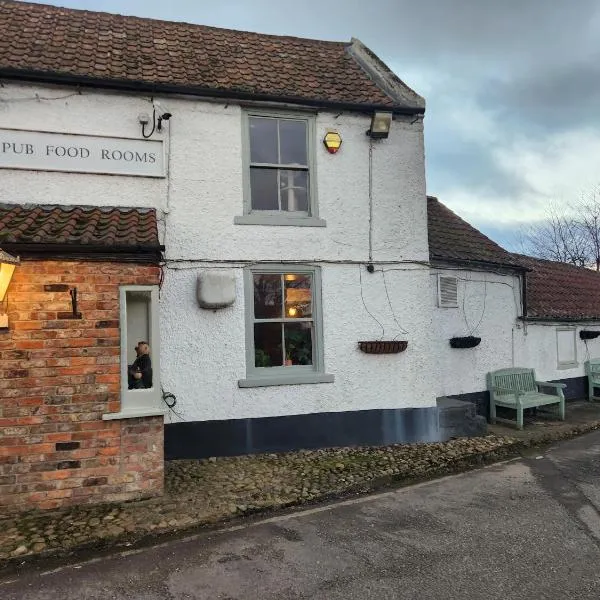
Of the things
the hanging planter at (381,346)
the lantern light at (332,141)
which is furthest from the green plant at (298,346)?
the lantern light at (332,141)

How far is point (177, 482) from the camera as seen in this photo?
Answer: 575cm

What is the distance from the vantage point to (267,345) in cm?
720

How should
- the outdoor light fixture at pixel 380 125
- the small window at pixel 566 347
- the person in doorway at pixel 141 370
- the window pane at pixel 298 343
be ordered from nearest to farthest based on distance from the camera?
the person in doorway at pixel 141 370, the window pane at pixel 298 343, the outdoor light fixture at pixel 380 125, the small window at pixel 566 347

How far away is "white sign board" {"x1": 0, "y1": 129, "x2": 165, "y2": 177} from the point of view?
6.39m

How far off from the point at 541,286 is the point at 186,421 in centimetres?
898

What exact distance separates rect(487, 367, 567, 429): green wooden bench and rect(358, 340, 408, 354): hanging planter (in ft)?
9.40

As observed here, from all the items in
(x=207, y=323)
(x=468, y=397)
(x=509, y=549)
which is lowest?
(x=509, y=549)

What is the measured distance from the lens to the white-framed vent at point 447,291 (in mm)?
8820

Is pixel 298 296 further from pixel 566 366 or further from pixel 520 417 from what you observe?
pixel 566 366

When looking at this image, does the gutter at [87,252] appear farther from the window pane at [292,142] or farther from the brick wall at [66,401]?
the window pane at [292,142]

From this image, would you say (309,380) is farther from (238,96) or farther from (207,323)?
(238,96)

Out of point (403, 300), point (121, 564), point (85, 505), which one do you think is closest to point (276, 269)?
point (403, 300)

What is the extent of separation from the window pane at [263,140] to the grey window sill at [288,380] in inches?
122

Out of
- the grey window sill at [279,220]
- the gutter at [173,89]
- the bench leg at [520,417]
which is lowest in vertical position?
the bench leg at [520,417]
